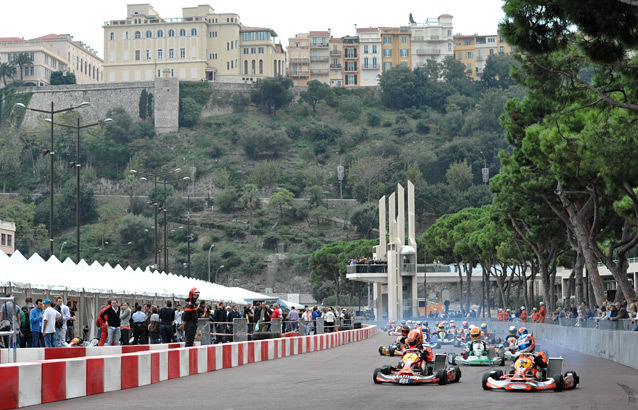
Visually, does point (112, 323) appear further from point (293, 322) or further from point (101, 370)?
point (293, 322)

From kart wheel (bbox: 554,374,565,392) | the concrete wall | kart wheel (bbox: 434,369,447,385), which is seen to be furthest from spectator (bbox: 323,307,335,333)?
kart wheel (bbox: 554,374,565,392)

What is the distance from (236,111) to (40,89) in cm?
3445

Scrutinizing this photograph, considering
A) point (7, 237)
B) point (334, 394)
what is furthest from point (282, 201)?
point (334, 394)

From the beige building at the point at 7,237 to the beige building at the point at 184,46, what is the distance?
77.8 meters

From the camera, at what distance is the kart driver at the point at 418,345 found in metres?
17.5

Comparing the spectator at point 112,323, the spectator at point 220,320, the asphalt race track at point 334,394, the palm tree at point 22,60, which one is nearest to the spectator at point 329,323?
the spectator at point 220,320

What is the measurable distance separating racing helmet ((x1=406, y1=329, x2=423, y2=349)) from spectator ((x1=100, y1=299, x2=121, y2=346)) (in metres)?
10.7

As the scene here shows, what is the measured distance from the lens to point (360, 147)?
18612cm

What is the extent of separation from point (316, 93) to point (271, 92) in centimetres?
1034

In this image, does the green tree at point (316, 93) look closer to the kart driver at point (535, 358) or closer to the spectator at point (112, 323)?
the spectator at point (112, 323)

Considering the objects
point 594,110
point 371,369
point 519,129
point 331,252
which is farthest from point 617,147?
point 331,252

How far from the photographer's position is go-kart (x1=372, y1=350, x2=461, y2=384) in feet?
55.3

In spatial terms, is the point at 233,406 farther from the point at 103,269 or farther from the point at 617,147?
the point at 103,269

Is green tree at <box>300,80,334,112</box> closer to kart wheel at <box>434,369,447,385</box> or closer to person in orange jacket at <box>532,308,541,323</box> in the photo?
person in orange jacket at <box>532,308,541,323</box>
